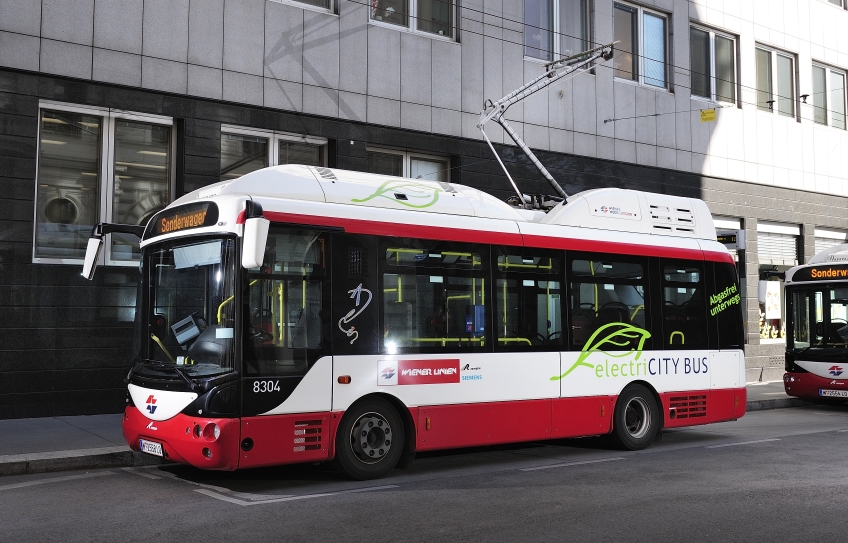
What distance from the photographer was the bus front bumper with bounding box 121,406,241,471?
8000 millimetres

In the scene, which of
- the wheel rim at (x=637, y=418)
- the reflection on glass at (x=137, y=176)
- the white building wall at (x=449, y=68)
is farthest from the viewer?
the reflection on glass at (x=137, y=176)

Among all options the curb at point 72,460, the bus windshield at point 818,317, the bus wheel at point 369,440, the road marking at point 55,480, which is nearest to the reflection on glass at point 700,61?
the bus windshield at point 818,317

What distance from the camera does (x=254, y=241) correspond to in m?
7.65

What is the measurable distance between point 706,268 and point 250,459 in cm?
751

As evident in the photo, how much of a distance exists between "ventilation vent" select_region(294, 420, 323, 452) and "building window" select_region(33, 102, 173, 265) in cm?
650

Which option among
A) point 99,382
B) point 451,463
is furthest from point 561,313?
point 99,382

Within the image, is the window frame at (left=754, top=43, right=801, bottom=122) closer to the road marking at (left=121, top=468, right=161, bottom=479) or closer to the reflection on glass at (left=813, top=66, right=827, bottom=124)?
the reflection on glass at (left=813, top=66, right=827, bottom=124)

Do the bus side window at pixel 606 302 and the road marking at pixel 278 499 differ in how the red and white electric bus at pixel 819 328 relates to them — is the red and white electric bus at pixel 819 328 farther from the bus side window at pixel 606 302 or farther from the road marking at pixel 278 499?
the road marking at pixel 278 499

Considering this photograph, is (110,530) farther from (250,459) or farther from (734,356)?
(734,356)

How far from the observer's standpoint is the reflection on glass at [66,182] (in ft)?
43.6

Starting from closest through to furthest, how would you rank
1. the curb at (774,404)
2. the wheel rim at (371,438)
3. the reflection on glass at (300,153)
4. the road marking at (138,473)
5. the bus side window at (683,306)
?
the wheel rim at (371,438)
the road marking at (138,473)
the bus side window at (683,306)
the reflection on glass at (300,153)
the curb at (774,404)

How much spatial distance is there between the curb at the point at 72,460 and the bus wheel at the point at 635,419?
5.68m

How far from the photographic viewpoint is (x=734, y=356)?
12992 millimetres

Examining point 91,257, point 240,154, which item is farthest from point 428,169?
point 91,257
